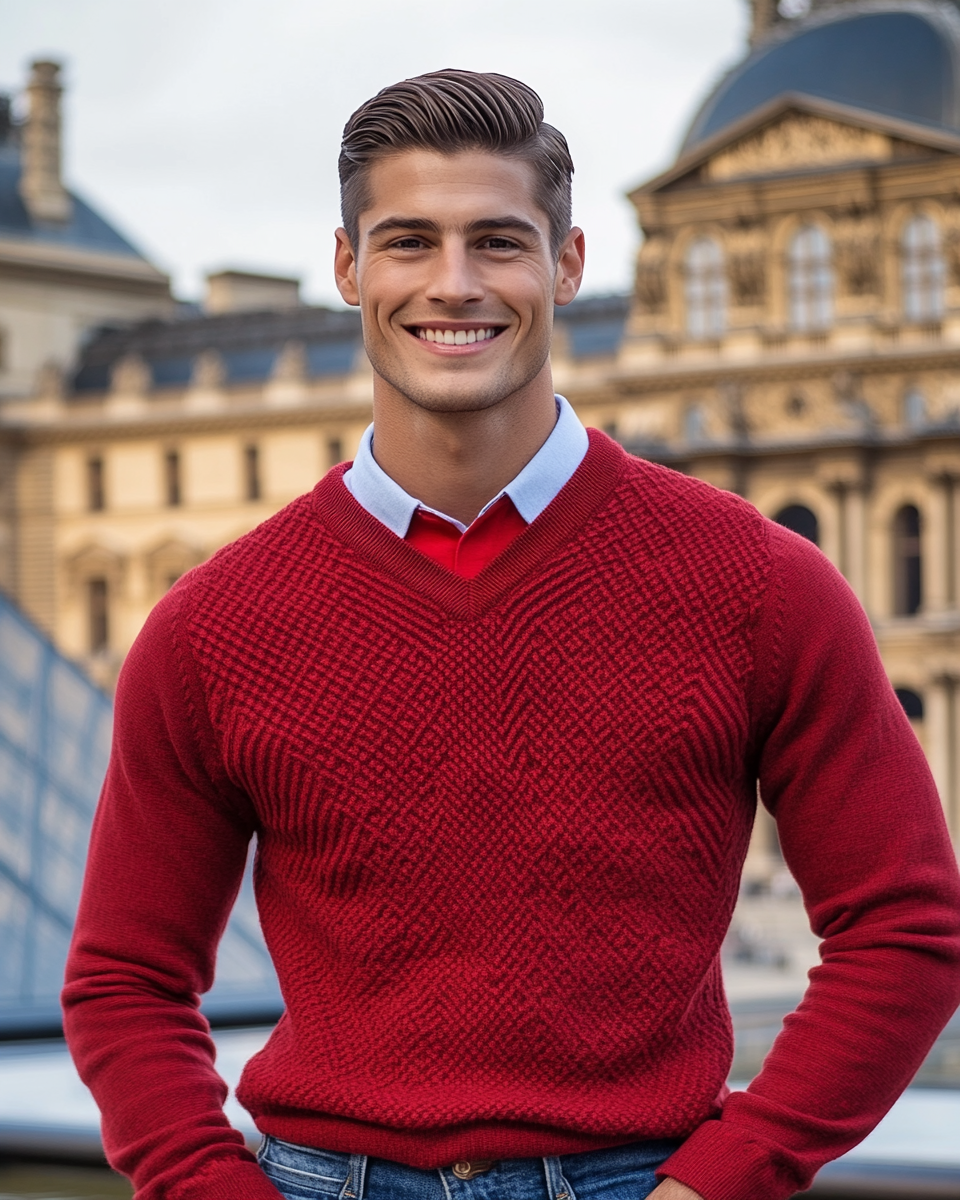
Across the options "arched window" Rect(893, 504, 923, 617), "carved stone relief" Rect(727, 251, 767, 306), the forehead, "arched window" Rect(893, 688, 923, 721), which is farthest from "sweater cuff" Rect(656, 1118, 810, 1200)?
"carved stone relief" Rect(727, 251, 767, 306)

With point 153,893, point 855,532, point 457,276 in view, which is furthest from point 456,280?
point 855,532

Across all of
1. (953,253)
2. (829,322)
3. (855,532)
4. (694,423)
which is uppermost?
(953,253)

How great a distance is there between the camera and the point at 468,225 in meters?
2.24

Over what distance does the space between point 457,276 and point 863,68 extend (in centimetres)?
3669

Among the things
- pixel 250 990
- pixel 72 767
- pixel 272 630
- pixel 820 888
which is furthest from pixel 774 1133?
pixel 72 767

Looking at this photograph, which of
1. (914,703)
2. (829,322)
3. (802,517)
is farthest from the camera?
(802,517)

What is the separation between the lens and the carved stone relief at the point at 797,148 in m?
35.9

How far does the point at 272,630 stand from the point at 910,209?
34932 millimetres

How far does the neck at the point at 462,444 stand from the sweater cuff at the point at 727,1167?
27.1 inches

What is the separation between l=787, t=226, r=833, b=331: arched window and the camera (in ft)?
122

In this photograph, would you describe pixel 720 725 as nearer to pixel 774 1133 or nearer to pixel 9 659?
pixel 774 1133

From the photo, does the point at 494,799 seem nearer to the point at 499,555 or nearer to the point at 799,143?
the point at 499,555

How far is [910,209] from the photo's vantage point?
35.8 m

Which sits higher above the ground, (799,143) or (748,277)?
(799,143)
